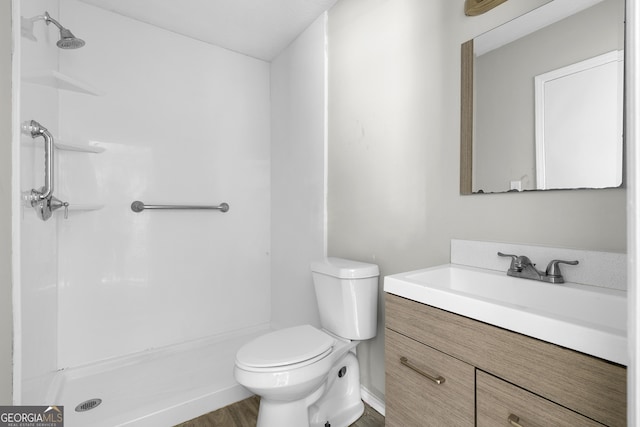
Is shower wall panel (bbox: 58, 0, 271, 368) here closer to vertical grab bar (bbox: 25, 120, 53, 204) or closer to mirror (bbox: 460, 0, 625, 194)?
vertical grab bar (bbox: 25, 120, 53, 204)

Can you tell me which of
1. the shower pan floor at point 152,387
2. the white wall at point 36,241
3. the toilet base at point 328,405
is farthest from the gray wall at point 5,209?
the toilet base at point 328,405

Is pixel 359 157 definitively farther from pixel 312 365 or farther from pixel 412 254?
pixel 312 365

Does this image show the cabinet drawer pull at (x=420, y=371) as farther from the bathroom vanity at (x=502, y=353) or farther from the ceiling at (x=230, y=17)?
the ceiling at (x=230, y=17)

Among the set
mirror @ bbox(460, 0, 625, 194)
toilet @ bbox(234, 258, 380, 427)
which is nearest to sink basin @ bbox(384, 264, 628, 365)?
mirror @ bbox(460, 0, 625, 194)

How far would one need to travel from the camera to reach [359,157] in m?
1.71

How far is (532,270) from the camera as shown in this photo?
3.25ft

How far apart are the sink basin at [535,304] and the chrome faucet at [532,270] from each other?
0.08 feet

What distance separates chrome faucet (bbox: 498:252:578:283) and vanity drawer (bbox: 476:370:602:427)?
0.40 m

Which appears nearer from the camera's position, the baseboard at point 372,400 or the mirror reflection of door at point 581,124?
the mirror reflection of door at point 581,124

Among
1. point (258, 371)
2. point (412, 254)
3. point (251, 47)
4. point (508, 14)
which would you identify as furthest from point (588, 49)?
point (251, 47)

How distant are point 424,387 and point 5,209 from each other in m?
1.51

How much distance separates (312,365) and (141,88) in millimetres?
2026

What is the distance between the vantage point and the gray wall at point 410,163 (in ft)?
3.33

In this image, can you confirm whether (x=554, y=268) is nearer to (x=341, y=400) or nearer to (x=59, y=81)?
(x=341, y=400)
